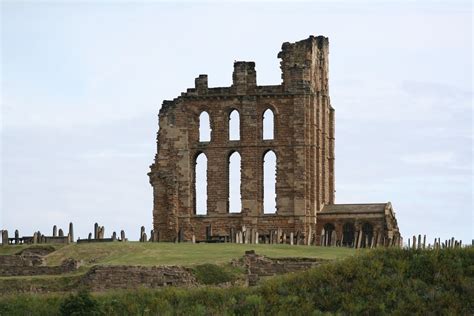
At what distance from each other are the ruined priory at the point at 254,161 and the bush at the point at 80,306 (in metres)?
31.8

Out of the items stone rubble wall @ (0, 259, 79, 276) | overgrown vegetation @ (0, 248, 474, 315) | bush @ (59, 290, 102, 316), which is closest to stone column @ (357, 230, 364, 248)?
stone rubble wall @ (0, 259, 79, 276)

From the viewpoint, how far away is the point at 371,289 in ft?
121

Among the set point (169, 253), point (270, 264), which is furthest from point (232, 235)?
point (270, 264)

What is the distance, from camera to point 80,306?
3719 centimetres

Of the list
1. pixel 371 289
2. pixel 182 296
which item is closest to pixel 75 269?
pixel 182 296

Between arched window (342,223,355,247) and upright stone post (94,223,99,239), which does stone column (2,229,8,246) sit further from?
arched window (342,223,355,247)

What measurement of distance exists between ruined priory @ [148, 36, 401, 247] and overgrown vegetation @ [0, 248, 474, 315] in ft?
99.9

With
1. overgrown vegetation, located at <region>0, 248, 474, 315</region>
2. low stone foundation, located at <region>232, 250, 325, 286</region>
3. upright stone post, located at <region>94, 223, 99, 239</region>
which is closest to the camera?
overgrown vegetation, located at <region>0, 248, 474, 315</region>

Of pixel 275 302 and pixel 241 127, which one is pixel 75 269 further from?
pixel 241 127

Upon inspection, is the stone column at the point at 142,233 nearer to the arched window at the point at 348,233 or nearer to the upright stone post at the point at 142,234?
the upright stone post at the point at 142,234

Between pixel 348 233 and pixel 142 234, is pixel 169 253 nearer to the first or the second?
pixel 142 234

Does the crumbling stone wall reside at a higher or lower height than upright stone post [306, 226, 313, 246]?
higher

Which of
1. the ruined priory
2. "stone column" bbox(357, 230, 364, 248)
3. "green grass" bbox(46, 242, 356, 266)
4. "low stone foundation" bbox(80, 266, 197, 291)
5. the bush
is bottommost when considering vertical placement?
the bush

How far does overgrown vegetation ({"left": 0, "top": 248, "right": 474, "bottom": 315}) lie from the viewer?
119 feet
